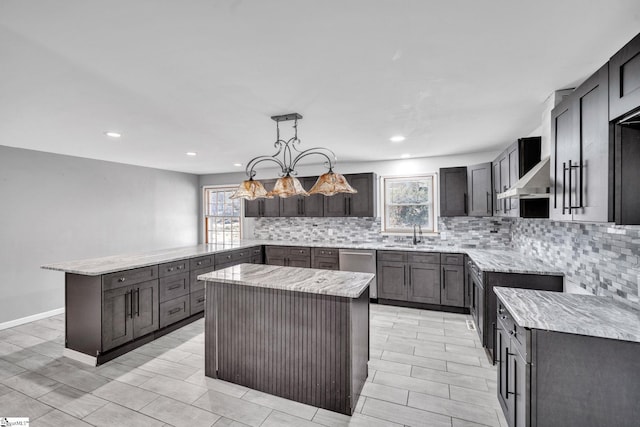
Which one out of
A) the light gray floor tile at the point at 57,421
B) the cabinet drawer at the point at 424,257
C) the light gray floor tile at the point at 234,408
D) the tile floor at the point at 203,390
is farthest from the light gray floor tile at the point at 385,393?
the cabinet drawer at the point at 424,257

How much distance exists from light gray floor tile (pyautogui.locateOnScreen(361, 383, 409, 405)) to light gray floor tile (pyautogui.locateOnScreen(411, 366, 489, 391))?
12.4 inches

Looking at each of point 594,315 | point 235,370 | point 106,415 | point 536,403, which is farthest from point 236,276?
point 594,315

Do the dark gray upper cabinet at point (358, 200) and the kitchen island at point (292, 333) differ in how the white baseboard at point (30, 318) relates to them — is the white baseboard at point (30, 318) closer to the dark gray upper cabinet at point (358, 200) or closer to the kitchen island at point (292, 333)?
the kitchen island at point (292, 333)

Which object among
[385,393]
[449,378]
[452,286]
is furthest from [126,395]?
[452,286]

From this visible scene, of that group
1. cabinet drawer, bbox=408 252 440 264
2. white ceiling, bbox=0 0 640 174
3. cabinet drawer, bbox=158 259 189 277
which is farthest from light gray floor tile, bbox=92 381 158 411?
cabinet drawer, bbox=408 252 440 264

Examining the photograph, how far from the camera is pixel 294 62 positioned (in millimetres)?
1802

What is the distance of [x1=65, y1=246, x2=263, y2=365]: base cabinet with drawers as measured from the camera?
9.36 feet

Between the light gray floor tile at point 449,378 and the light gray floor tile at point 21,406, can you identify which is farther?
the light gray floor tile at point 449,378

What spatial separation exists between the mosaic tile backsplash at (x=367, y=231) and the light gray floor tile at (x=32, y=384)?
397 centimetres

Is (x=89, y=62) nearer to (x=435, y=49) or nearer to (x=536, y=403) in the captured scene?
(x=435, y=49)

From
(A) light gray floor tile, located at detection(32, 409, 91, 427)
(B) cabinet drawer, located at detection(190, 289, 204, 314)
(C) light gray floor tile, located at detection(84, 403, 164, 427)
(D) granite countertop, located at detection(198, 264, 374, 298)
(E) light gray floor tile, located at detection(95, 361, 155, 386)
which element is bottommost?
(E) light gray floor tile, located at detection(95, 361, 155, 386)

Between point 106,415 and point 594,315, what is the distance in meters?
3.32

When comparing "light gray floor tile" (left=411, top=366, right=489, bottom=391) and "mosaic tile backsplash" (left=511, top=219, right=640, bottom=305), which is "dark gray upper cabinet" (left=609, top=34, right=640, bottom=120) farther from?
"light gray floor tile" (left=411, top=366, right=489, bottom=391)

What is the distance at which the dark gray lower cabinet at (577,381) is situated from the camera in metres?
1.40
